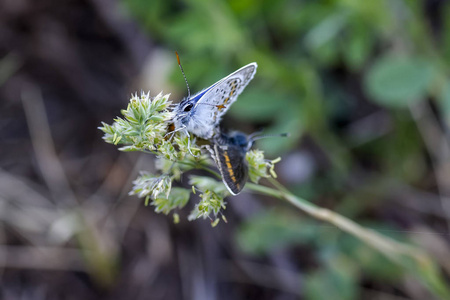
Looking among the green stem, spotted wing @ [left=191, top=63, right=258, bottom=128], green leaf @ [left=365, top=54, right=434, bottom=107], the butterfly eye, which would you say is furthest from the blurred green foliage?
the butterfly eye

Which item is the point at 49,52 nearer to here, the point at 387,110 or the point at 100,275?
the point at 100,275

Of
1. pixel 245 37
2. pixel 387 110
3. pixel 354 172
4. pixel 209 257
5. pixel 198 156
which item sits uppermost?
pixel 245 37

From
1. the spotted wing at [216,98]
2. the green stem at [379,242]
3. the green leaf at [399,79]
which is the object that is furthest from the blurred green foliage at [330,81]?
the spotted wing at [216,98]

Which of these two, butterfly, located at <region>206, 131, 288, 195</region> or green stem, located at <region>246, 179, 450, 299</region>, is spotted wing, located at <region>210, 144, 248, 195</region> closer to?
butterfly, located at <region>206, 131, 288, 195</region>

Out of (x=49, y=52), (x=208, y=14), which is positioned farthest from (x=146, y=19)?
(x=49, y=52)

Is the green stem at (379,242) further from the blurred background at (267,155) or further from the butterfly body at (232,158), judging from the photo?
the blurred background at (267,155)

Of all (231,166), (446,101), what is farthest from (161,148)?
(446,101)

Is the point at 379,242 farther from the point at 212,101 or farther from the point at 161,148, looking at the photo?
the point at 161,148
